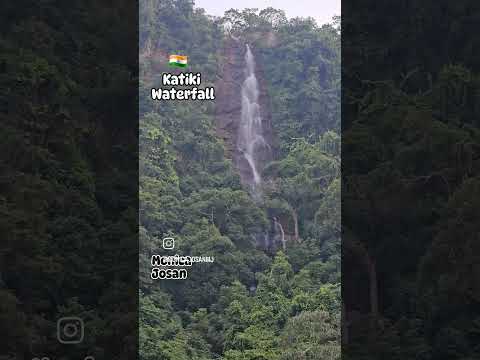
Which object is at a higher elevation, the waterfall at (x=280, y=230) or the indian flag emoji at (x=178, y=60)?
the indian flag emoji at (x=178, y=60)

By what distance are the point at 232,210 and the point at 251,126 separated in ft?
2.08

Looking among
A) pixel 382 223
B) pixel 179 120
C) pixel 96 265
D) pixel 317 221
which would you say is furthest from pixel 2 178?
pixel 382 223

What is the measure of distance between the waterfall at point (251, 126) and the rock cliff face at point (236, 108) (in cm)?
1

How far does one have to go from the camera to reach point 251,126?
7.12 metres

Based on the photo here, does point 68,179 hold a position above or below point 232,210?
above

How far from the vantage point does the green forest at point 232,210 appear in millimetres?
7012

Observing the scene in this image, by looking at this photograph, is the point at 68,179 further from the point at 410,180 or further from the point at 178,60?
the point at 410,180

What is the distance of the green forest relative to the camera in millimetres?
7012

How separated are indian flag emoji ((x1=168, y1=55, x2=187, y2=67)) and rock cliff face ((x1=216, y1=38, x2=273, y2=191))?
279 mm

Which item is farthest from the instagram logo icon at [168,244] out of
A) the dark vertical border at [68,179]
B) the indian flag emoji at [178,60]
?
the indian flag emoji at [178,60]

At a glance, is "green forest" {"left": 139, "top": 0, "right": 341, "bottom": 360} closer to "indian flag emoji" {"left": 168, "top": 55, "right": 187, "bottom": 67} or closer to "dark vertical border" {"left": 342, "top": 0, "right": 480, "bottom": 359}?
"indian flag emoji" {"left": 168, "top": 55, "right": 187, "bottom": 67}

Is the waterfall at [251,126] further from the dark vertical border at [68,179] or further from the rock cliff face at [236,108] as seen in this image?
the dark vertical border at [68,179]

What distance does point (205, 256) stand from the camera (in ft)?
22.6

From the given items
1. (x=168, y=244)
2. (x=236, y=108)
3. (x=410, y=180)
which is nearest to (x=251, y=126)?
(x=236, y=108)
